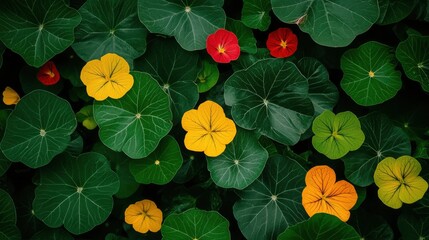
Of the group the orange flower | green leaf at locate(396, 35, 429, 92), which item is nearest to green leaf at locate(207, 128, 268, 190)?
the orange flower

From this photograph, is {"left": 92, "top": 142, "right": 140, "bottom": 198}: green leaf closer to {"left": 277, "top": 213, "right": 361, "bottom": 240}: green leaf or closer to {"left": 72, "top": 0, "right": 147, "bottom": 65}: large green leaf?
{"left": 72, "top": 0, "right": 147, "bottom": 65}: large green leaf

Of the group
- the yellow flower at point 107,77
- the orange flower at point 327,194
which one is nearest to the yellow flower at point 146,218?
the yellow flower at point 107,77

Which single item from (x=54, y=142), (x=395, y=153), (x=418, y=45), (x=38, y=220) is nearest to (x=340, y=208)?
(x=395, y=153)

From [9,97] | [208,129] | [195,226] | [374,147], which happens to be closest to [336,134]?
[374,147]

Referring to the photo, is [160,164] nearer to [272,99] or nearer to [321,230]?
[272,99]

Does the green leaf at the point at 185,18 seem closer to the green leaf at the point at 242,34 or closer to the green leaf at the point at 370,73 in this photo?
the green leaf at the point at 242,34
